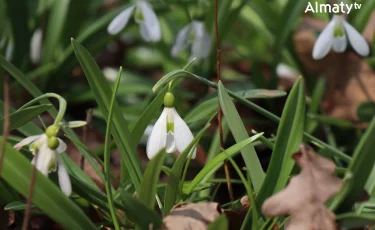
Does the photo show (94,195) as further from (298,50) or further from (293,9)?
(298,50)

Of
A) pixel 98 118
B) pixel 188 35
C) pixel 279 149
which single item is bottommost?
pixel 98 118

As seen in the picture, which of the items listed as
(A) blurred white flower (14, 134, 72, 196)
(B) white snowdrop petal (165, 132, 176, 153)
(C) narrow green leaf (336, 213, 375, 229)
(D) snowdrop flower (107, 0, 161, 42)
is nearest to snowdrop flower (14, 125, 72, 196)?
(A) blurred white flower (14, 134, 72, 196)

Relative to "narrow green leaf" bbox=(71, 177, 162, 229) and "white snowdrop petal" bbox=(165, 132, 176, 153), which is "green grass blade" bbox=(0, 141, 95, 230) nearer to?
"narrow green leaf" bbox=(71, 177, 162, 229)

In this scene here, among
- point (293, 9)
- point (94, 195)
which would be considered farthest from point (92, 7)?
point (94, 195)

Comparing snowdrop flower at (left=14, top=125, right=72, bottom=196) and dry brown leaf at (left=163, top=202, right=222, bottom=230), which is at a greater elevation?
snowdrop flower at (left=14, top=125, right=72, bottom=196)

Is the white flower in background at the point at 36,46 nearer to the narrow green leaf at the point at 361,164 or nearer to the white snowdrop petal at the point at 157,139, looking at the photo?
the white snowdrop petal at the point at 157,139

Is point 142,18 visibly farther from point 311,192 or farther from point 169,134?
point 311,192
